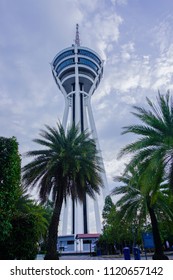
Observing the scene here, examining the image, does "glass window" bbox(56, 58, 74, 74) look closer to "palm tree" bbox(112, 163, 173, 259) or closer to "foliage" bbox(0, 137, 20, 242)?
"palm tree" bbox(112, 163, 173, 259)

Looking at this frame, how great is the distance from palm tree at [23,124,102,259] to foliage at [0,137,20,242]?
3432 millimetres

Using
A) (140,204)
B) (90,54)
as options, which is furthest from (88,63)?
(140,204)

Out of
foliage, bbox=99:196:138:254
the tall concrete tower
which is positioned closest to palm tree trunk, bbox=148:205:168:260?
foliage, bbox=99:196:138:254

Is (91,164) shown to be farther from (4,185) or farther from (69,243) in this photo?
(69,243)

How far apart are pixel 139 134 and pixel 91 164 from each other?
6142 millimetres

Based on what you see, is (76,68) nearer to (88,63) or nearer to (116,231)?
(88,63)

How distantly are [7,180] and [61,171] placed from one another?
18.1 feet

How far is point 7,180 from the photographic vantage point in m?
14.0

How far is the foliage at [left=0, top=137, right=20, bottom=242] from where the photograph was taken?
13.0 m

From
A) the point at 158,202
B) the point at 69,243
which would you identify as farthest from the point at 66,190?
the point at 69,243

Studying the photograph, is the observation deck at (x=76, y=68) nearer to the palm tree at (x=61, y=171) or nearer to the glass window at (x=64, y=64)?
the glass window at (x=64, y=64)

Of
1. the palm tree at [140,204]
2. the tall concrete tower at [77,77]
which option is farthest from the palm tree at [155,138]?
the tall concrete tower at [77,77]

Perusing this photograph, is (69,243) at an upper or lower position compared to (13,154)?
lower

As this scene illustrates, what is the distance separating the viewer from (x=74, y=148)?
63.6ft
